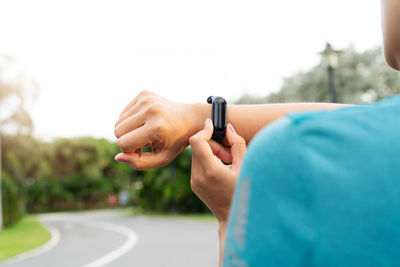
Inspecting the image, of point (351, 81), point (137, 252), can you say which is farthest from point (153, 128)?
point (351, 81)

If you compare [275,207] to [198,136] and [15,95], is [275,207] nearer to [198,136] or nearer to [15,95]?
[198,136]

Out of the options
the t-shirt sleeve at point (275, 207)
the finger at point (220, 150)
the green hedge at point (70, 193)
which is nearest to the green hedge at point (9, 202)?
the green hedge at point (70, 193)

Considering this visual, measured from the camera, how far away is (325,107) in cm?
112

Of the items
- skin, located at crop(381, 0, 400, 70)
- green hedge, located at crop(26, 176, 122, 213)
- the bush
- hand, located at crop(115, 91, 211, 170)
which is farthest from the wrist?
green hedge, located at crop(26, 176, 122, 213)

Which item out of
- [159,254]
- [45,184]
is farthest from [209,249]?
[45,184]

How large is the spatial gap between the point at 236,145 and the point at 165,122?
174 mm

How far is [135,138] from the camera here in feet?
3.37

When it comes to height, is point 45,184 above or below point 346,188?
below

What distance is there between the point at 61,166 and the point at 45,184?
399 cm

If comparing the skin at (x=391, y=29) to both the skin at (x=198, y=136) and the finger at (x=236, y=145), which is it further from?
the finger at (x=236, y=145)

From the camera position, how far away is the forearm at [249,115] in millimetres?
1110

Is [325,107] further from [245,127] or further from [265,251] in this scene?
[265,251]

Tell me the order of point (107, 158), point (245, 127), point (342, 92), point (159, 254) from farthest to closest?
1. point (107, 158)
2. point (342, 92)
3. point (159, 254)
4. point (245, 127)

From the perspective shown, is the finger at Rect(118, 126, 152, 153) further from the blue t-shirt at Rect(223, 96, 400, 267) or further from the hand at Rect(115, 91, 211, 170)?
the blue t-shirt at Rect(223, 96, 400, 267)
